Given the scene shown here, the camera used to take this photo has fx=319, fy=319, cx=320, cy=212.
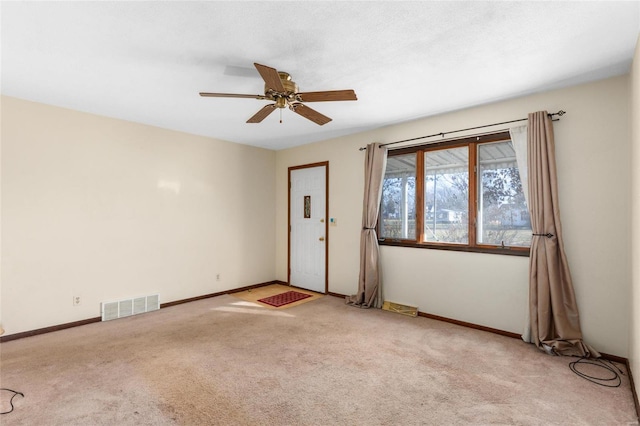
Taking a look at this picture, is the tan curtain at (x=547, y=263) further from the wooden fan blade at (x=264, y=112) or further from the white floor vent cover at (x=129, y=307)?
the white floor vent cover at (x=129, y=307)

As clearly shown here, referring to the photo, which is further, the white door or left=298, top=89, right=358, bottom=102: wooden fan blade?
the white door

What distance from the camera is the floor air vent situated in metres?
4.22

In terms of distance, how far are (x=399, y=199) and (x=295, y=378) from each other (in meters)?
2.80

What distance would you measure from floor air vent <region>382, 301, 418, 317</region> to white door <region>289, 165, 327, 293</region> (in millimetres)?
1281

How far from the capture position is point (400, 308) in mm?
4344

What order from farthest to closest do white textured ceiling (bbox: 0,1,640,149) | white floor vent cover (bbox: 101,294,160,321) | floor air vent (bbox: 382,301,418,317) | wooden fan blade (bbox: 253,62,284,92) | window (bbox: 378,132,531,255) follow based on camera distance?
floor air vent (bbox: 382,301,418,317) < white floor vent cover (bbox: 101,294,160,321) < window (bbox: 378,132,531,255) < wooden fan blade (bbox: 253,62,284,92) < white textured ceiling (bbox: 0,1,640,149)

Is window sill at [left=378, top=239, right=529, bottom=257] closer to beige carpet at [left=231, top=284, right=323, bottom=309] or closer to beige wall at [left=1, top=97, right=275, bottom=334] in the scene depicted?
beige carpet at [left=231, top=284, right=323, bottom=309]

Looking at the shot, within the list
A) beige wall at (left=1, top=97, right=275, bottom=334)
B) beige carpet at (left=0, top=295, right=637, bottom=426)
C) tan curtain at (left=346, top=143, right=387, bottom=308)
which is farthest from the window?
beige wall at (left=1, top=97, right=275, bottom=334)

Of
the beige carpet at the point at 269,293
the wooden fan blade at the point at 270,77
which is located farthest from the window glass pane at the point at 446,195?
the wooden fan blade at the point at 270,77

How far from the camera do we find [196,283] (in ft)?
16.5

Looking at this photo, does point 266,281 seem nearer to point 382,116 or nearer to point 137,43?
point 382,116

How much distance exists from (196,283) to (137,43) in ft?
11.8

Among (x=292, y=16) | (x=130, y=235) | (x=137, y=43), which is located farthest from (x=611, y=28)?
(x=130, y=235)

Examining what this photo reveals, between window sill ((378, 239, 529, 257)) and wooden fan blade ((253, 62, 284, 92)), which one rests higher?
wooden fan blade ((253, 62, 284, 92))
